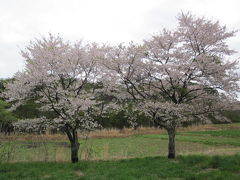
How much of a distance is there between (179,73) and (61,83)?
504 cm

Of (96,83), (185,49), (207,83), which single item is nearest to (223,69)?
(207,83)

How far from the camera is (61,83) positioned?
1069 cm

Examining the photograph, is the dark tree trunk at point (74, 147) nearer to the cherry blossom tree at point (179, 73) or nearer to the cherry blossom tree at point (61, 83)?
the cherry blossom tree at point (61, 83)

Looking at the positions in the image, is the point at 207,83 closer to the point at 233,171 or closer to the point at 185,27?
the point at 185,27

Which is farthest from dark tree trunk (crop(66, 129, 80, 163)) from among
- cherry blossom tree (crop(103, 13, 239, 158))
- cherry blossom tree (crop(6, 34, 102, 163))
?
cherry blossom tree (crop(103, 13, 239, 158))

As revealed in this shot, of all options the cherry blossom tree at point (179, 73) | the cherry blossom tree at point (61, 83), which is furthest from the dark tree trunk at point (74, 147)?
the cherry blossom tree at point (179, 73)

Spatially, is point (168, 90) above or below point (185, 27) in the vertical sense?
below

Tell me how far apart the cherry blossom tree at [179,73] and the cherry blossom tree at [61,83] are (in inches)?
43.7

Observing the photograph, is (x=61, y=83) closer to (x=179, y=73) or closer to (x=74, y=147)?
(x=74, y=147)

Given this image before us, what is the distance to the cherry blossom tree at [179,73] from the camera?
953 centimetres

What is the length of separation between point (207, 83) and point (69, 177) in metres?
6.35

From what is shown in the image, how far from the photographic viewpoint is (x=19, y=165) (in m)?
9.52

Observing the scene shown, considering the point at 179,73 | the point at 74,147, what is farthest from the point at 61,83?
the point at 179,73

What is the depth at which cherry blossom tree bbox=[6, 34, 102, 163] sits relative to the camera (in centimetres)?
956
